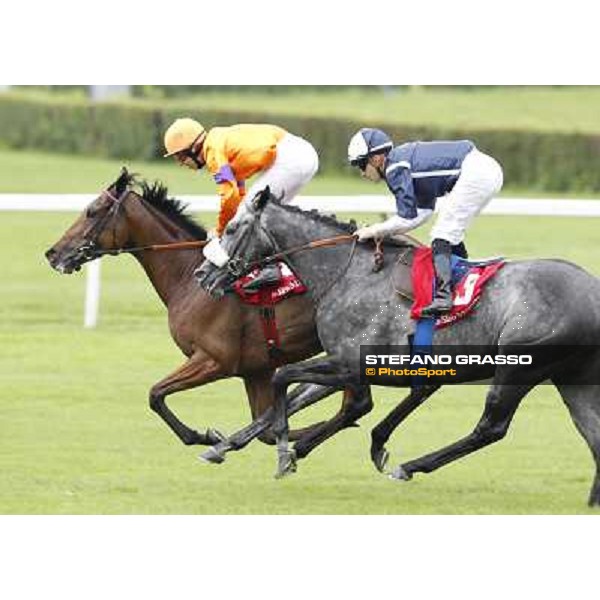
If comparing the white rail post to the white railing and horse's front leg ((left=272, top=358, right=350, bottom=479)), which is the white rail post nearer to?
the white railing

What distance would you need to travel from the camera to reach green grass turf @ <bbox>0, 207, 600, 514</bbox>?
8.97 metres

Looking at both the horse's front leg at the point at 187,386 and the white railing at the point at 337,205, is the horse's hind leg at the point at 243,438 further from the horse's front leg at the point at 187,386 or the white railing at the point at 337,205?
the white railing at the point at 337,205

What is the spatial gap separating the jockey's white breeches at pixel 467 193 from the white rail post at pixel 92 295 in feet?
16.5

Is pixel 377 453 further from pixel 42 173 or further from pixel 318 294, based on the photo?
pixel 42 173

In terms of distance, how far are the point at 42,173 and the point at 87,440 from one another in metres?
19.4

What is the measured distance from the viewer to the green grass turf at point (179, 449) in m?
8.97

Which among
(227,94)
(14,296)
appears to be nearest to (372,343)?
(14,296)

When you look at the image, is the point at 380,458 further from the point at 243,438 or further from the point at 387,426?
the point at 243,438

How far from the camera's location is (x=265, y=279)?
32.1ft

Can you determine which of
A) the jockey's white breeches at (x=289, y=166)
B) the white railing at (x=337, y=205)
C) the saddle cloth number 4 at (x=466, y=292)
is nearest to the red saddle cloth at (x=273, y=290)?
the jockey's white breeches at (x=289, y=166)

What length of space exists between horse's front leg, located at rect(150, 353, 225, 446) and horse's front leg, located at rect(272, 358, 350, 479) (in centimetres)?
57

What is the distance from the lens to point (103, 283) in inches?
711
